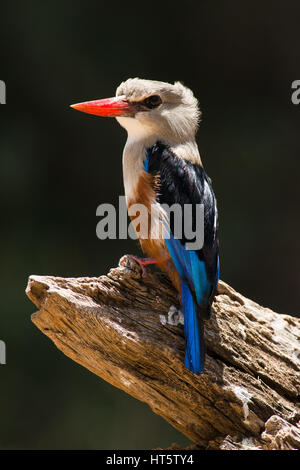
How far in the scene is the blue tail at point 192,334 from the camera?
211 cm

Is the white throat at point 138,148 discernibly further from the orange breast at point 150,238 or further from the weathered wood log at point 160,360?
the weathered wood log at point 160,360

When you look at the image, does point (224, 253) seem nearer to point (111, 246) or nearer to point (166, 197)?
point (111, 246)

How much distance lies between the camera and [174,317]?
2254 mm

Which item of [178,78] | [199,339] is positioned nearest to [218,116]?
[178,78]

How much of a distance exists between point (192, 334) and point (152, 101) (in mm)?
Answer: 910

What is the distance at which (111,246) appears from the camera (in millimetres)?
4406

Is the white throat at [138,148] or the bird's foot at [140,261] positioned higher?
the white throat at [138,148]

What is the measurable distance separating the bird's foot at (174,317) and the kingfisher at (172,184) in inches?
3.4
